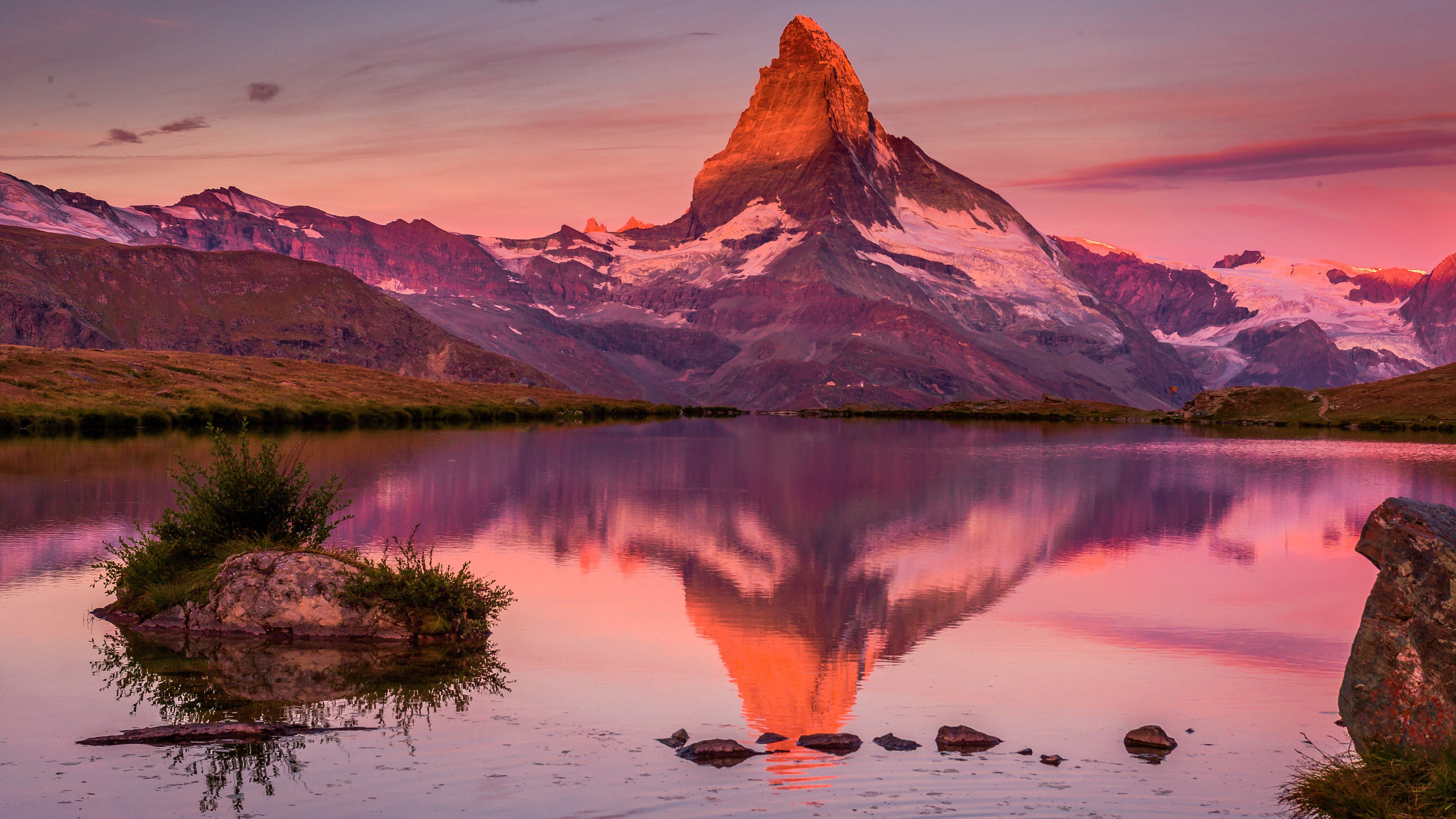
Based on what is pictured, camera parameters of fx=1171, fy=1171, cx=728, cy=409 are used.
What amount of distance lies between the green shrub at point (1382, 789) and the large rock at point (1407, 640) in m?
0.32

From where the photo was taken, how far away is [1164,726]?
59.6 feet

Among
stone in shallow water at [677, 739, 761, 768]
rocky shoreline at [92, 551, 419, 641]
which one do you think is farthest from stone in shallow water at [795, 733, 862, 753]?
rocky shoreline at [92, 551, 419, 641]

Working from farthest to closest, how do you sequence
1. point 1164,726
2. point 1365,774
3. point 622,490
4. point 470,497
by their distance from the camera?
point 622,490
point 470,497
point 1164,726
point 1365,774

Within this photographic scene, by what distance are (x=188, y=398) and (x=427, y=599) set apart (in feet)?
389

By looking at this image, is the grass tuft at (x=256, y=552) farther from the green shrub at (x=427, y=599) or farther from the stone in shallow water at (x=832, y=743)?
the stone in shallow water at (x=832, y=743)

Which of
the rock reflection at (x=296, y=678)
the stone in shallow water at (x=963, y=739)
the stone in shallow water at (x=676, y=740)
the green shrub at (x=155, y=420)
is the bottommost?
the rock reflection at (x=296, y=678)

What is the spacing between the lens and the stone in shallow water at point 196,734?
16.1 m

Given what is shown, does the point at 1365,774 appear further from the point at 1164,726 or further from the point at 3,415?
the point at 3,415

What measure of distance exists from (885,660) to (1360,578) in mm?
20552

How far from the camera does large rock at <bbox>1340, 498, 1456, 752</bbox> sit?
1385 cm

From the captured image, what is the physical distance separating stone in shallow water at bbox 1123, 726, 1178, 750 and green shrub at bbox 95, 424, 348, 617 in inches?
650

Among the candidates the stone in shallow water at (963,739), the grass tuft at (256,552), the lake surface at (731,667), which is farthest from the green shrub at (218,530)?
the stone in shallow water at (963,739)

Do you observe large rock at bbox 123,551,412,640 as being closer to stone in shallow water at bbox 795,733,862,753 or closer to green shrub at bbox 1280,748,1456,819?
stone in shallow water at bbox 795,733,862,753

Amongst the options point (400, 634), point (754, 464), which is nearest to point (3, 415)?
point (754, 464)
